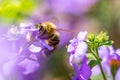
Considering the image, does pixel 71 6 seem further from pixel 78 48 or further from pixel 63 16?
pixel 78 48

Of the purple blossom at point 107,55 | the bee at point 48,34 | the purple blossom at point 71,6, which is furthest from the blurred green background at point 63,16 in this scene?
the purple blossom at point 107,55

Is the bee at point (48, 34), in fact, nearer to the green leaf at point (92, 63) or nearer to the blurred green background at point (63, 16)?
the green leaf at point (92, 63)

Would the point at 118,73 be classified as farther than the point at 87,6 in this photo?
No

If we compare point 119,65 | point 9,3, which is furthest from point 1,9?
point 119,65

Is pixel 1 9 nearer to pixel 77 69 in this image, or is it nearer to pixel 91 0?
pixel 91 0

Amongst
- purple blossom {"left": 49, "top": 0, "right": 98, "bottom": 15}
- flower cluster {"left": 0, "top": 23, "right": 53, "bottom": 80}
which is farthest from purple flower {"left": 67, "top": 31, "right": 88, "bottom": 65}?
purple blossom {"left": 49, "top": 0, "right": 98, "bottom": 15}

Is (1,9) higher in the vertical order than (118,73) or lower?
higher
